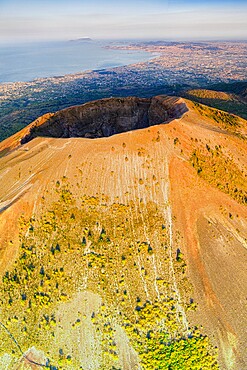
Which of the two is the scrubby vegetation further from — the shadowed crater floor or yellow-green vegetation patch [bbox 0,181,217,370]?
yellow-green vegetation patch [bbox 0,181,217,370]

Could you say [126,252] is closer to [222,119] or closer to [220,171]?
[220,171]

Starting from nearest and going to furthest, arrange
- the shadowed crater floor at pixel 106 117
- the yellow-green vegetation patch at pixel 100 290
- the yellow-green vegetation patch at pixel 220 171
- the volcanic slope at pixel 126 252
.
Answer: the yellow-green vegetation patch at pixel 100 290, the volcanic slope at pixel 126 252, the yellow-green vegetation patch at pixel 220 171, the shadowed crater floor at pixel 106 117

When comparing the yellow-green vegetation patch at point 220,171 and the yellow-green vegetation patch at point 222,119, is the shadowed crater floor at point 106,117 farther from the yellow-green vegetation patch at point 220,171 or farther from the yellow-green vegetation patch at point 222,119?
the yellow-green vegetation patch at point 220,171

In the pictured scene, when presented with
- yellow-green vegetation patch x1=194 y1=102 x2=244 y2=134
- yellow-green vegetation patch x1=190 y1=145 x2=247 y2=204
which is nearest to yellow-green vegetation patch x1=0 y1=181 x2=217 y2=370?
yellow-green vegetation patch x1=190 y1=145 x2=247 y2=204

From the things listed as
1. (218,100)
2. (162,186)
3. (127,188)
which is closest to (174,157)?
(162,186)

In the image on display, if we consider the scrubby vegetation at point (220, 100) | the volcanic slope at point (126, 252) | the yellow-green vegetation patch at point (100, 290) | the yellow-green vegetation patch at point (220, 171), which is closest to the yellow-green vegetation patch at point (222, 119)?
the volcanic slope at point (126, 252)

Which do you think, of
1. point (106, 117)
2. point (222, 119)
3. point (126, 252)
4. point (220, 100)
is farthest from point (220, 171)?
point (220, 100)

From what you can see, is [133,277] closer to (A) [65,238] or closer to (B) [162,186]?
(A) [65,238]

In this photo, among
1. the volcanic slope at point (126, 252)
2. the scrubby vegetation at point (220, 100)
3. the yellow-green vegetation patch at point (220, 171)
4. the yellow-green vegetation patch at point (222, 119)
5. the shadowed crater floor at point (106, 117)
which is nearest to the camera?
the volcanic slope at point (126, 252)
